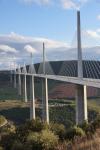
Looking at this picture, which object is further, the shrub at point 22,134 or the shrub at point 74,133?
the shrub at point 22,134

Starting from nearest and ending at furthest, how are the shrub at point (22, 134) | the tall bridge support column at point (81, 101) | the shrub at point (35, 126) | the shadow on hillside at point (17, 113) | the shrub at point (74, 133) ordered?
the shrub at point (74, 133)
the shrub at point (22, 134)
the shrub at point (35, 126)
the tall bridge support column at point (81, 101)
the shadow on hillside at point (17, 113)

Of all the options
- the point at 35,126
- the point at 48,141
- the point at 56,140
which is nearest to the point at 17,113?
the point at 35,126

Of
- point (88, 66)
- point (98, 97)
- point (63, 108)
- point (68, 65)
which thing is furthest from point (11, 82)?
point (88, 66)

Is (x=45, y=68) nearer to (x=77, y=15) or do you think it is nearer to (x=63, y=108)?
(x=63, y=108)

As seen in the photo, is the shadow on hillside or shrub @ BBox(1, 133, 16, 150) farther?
the shadow on hillside

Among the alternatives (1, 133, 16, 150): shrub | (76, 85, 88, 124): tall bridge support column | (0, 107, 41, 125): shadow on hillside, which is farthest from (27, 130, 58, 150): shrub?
(0, 107, 41, 125): shadow on hillside

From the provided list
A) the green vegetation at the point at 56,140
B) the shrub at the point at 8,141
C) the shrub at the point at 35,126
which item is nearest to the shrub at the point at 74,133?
the green vegetation at the point at 56,140

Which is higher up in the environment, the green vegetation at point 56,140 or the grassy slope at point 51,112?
the green vegetation at point 56,140

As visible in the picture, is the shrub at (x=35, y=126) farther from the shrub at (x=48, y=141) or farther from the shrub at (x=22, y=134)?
the shrub at (x=48, y=141)

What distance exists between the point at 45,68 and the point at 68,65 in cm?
1636

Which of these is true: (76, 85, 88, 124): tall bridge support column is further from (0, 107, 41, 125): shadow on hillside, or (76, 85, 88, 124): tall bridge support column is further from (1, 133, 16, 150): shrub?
(0, 107, 41, 125): shadow on hillside

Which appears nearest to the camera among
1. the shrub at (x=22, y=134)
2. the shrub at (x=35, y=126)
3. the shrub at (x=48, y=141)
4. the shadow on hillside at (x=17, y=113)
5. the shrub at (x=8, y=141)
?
the shrub at (x=48, y=141)

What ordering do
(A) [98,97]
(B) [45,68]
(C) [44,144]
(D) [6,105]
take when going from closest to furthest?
(C) [44,144]
(B) [45,68]
(D) [6,105]
(A) [98,97]

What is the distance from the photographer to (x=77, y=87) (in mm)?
42719
